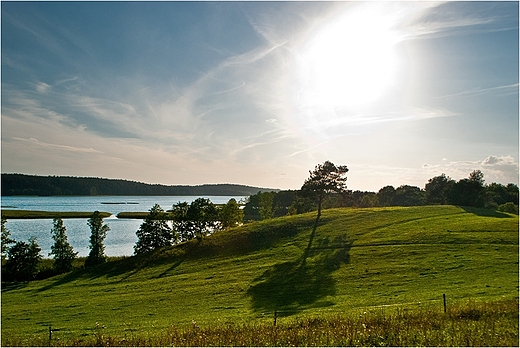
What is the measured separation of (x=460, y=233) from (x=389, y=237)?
1158 cm

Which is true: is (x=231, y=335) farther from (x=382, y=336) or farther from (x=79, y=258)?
(x=79, y=258)

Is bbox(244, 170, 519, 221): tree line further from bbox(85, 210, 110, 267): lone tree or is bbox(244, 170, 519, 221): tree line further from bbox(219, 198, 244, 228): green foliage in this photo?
bbox(85, 210, 110, 267): lone tree

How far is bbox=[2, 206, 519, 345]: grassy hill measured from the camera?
31.7m

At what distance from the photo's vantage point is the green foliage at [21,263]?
225ft

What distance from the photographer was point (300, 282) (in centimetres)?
4459

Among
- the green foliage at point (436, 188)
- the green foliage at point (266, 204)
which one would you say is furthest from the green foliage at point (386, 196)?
the green foliage at point (266, 204)

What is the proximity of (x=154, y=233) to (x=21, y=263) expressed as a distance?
2764cm

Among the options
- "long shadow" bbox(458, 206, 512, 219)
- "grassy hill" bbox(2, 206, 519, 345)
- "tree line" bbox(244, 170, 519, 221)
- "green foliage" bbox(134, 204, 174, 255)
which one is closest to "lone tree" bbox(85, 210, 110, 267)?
"green foliage" bbox(134, 204, 174, 255)

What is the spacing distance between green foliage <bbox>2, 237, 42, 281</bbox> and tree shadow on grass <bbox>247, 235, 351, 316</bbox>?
5144 centimetres

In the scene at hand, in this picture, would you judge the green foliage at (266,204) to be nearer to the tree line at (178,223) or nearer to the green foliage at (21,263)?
the tree line at (178,223)

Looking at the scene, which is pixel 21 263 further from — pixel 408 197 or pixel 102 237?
pixel 408 197

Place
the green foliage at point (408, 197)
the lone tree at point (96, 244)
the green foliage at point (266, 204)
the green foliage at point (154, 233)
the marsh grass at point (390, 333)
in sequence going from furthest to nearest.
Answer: the green foliage at point (408, 197) → the green foliage at point (266, 204) → the green foliage at point (154, 233) → the lone tree at point (96, 244) → the marsh grass at point (390, 333)

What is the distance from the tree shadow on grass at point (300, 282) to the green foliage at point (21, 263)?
5144 centimetres

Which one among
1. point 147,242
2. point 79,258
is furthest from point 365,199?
point 79,258
